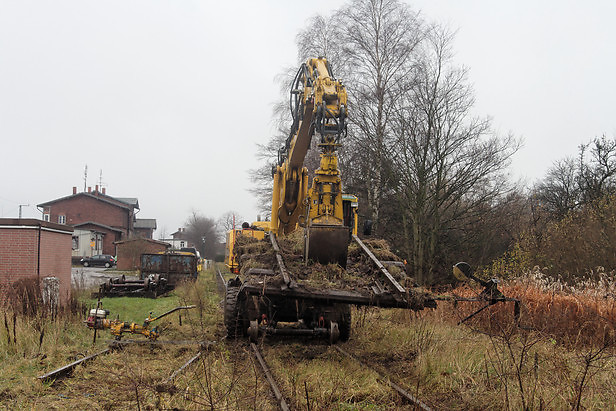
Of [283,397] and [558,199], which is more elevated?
[558,199]

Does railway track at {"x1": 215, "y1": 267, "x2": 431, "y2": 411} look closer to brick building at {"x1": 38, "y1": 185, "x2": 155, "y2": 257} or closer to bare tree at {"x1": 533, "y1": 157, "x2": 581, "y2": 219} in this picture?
bare tree at {"x1": 533, "y1": 157, "x2": 581, "y2": 219}

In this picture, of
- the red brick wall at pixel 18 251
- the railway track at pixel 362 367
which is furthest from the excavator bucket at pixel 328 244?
the red brick wall at pixel 18 251

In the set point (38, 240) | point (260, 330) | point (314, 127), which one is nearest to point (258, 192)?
point (38, 240)

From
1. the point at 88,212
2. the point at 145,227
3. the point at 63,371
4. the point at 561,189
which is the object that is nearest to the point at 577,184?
the point at 561,189

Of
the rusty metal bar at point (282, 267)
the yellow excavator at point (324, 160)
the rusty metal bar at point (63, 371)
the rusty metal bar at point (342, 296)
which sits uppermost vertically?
the yellow excavator at point (324, 160)

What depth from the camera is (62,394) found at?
218 inches

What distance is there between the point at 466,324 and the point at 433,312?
5.22 ft

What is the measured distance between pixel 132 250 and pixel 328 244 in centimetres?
3397

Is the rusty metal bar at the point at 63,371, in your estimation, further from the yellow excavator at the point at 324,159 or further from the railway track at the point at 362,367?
the yellow excavator at the point at 324,159

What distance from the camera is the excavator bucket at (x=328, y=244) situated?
25.7ft

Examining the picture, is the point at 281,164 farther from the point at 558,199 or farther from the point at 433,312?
the point at 558,199

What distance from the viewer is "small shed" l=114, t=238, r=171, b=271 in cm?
3828

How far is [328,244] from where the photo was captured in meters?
7.87

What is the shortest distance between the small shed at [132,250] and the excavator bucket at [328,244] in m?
31.9
